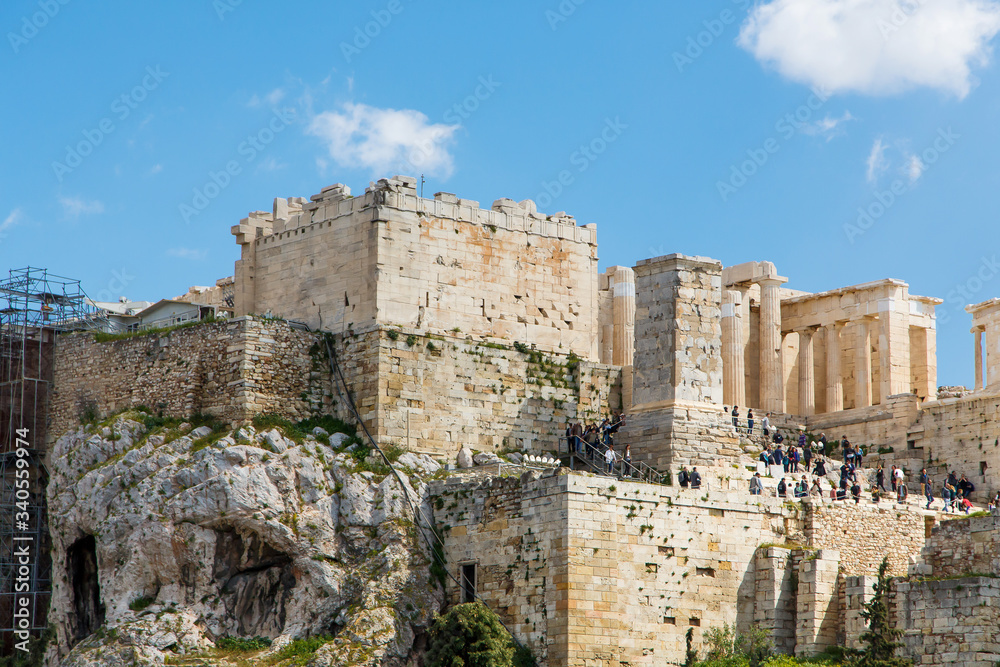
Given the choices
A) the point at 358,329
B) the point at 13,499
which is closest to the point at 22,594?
the point at 13,499

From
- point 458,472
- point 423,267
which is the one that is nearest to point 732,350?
point 423,267

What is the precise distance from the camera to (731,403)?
69812 millimetres

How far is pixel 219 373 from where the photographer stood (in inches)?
2274

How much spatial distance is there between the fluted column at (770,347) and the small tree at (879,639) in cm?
2099

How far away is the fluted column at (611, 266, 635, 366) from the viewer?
69.1 meters

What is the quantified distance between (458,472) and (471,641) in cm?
678

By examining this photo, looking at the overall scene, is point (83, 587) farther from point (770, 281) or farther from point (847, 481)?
point (770, 281)

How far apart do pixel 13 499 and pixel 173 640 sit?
11.9 meters

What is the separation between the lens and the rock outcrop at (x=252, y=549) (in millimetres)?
53000

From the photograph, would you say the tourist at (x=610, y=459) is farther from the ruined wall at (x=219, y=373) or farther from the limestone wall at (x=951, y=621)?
the limestone wall at (x=951, y=621)

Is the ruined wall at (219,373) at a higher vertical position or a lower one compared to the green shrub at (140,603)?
higher

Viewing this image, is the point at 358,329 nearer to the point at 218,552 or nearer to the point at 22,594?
the point at 218,552

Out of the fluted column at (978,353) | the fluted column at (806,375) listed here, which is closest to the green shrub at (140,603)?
the fluted column at (806,375)

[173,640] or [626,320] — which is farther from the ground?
[626,320]
